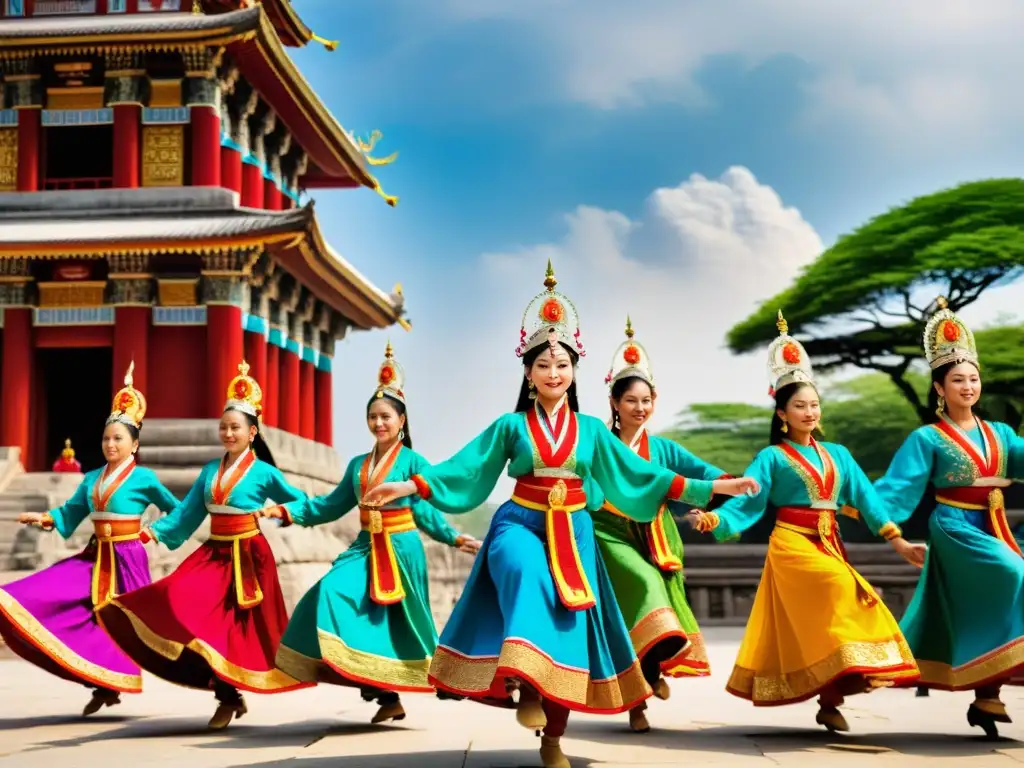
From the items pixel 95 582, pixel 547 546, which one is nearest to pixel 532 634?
pixel 547 546

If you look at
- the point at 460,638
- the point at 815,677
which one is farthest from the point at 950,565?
Answer: the point at 460,638

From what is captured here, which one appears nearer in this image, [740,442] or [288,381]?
[288,381]

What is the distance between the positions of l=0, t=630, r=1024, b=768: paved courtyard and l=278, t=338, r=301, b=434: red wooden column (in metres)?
13.7

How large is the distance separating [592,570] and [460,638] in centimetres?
60

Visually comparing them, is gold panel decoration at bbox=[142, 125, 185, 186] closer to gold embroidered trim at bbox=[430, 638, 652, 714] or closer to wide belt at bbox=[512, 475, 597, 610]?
wide belt at bbox=[512, 475, 597, 610]

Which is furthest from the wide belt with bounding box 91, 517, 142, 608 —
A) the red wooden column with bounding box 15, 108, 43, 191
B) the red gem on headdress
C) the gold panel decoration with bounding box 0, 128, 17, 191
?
the gold panel decoration with bounding box 0, 128, 17, 191

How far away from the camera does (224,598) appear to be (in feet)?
22.2

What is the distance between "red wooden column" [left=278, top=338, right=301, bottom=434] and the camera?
72.6 feet

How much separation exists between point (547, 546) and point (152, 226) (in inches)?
586

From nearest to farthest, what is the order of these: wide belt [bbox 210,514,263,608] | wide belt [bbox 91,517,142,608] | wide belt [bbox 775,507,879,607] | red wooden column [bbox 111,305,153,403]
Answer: wide belt [bbox 775,507,879,607] < wide belt [bbox 210,514,263,608] < wide belt [bbox 91,517,142,608] < red wooden column [bbox 111,305,153,403]

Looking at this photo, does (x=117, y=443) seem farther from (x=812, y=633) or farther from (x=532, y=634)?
(x=812, y=633)

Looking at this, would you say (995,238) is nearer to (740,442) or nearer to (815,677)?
(740,442)

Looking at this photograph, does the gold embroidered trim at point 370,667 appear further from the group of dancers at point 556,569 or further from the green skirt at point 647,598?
the green skirt at point 647,598

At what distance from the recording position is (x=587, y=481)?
17.7 feet
